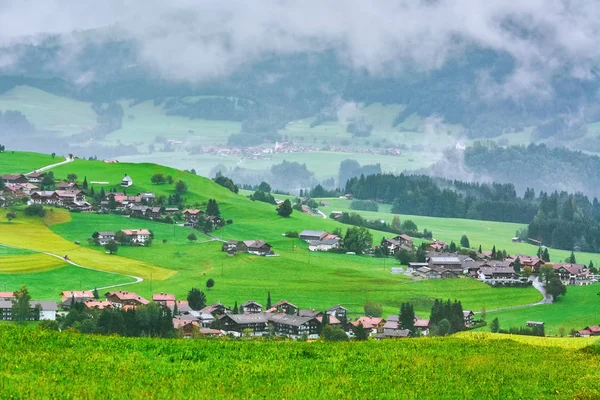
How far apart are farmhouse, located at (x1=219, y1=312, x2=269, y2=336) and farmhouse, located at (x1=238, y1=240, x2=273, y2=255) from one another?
2882cm

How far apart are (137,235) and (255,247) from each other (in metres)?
11.9

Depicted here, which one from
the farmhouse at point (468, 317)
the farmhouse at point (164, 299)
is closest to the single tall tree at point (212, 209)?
the farmhouse at point (164, 299)

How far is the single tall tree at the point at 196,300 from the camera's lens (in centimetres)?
8025

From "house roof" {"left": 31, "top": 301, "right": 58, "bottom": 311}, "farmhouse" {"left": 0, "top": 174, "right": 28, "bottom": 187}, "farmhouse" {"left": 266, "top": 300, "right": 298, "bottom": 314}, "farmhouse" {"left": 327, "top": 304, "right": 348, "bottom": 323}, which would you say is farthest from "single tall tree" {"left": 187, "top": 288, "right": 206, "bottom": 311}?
"farmhouse" {"left": 0, "top": 174, "right": 28, "bottom": 187}

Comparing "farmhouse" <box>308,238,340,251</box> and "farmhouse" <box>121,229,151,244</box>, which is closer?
"farmhouse" <box>121,229,151,244</box>

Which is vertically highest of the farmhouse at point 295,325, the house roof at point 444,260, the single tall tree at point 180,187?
the single tall tree at point 180,187

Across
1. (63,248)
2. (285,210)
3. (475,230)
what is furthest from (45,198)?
(475,230)

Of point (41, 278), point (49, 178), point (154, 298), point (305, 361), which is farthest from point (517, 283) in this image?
point (305, 361)

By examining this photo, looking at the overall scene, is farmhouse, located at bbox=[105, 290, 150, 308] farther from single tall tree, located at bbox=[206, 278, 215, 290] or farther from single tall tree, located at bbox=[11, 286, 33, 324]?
single tall tree, located at bbox=[206, 278, 215, 290]

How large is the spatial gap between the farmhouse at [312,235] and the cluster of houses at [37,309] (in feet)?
149

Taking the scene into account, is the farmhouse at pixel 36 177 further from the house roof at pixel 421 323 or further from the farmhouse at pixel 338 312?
the house roof at pixel 421 323

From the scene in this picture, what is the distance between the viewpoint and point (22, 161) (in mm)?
151250

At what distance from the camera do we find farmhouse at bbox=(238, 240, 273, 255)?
10488 cm

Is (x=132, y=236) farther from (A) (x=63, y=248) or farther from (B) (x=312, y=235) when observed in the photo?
(B) (x=312, y=235)
